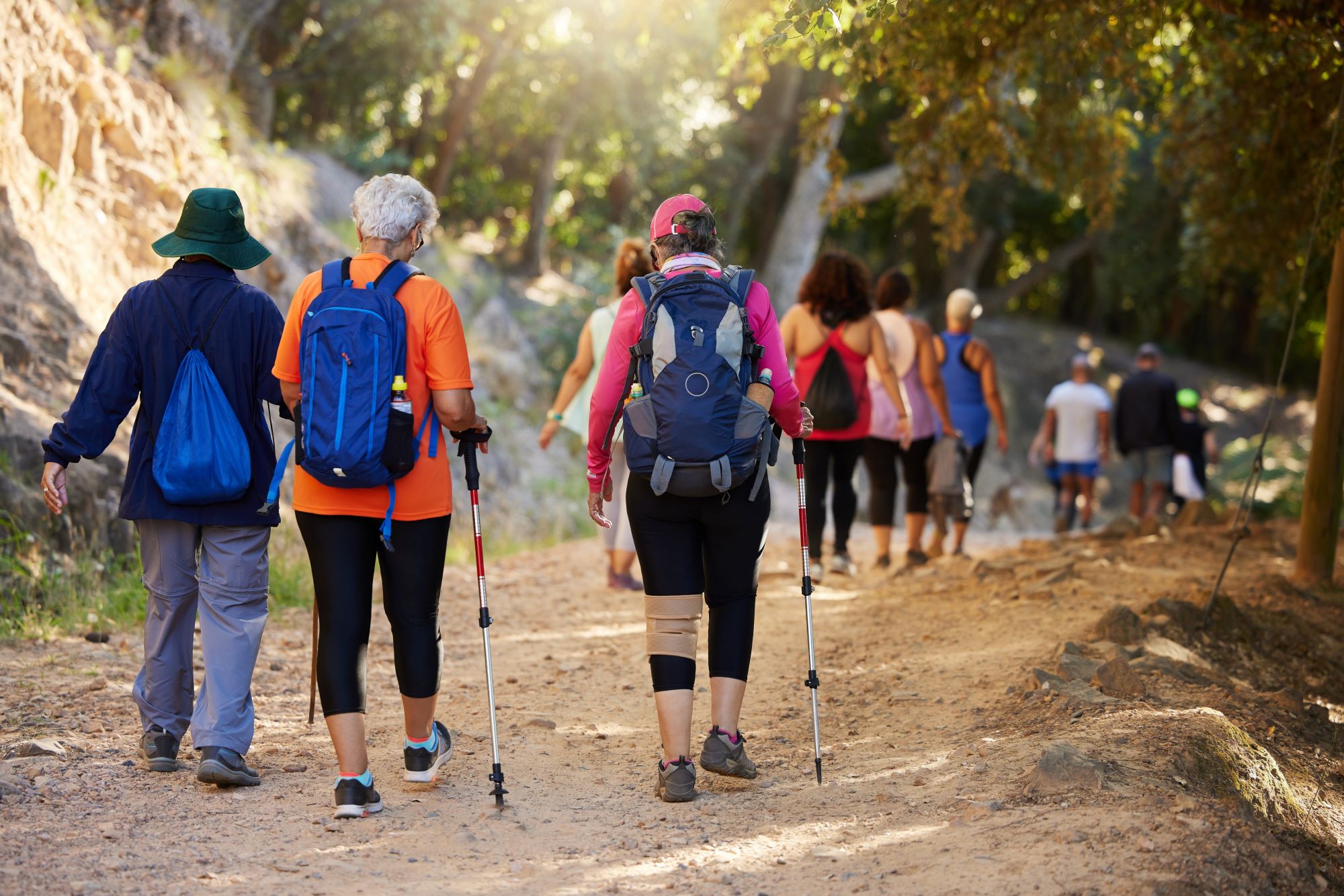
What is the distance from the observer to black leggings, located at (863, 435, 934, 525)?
934 cm

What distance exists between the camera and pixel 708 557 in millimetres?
4719

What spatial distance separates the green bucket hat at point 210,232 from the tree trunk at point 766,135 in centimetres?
2000

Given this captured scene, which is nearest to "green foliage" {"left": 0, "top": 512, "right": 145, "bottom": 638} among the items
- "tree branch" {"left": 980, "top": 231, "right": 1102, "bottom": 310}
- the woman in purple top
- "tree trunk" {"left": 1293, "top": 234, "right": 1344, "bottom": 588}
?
the woman in purple top

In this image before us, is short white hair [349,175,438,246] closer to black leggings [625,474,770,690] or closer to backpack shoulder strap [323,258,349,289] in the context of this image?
backpack shoulder strap [323,258,349,289]

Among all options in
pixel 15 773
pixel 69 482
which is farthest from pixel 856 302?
pixel 15 773

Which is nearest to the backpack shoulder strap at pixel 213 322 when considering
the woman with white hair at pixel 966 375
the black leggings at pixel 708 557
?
the black leggings at pixel 708 557

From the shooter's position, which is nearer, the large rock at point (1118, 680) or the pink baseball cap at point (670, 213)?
the pink baseball cap at point (670, 213)

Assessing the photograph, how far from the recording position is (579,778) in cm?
505

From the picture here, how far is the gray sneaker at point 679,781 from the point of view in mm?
4625

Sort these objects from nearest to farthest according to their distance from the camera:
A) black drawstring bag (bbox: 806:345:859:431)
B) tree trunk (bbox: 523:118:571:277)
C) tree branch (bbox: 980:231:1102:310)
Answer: black drawstring bag (bbox: 806:345:859:431) → tree trunk (bbox: 523:118:571:277) → tree branch (bbox: 980:231:1102:310)

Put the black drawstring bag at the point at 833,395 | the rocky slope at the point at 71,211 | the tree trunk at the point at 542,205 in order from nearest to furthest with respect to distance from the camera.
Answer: the rocky slope at the point at 71,211 → the black drawstring bag at the point at 833,395 → the tree trunk at the point at 542,205

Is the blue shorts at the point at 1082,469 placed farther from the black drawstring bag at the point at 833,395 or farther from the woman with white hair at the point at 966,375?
the black drawstring bag at the point at 833,395

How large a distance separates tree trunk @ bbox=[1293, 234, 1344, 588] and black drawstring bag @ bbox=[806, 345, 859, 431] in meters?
3.17

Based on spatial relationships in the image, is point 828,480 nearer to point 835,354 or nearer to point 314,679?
point 835,354
